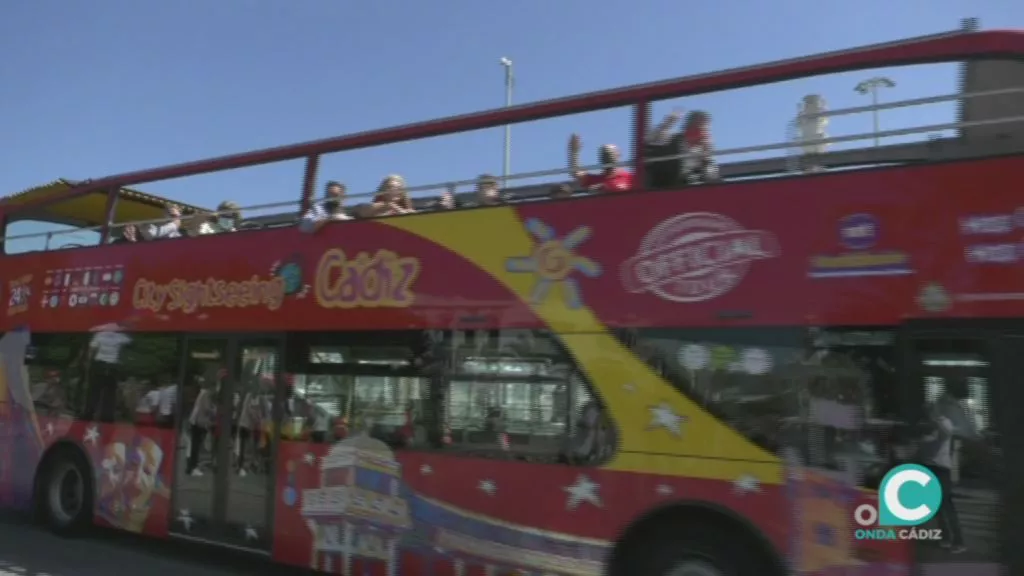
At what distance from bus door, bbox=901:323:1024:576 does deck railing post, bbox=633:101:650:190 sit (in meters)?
2.01

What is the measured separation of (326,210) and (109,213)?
3.58 metres

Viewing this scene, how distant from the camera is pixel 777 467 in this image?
14.7 feet

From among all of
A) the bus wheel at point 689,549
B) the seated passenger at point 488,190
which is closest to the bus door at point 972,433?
the bus wheel at point 689,549

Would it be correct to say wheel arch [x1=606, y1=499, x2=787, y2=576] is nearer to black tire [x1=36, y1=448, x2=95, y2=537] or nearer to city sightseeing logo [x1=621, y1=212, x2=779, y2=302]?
city sightseeing logo [x1=621, y1=212, x2=779, y2=302]

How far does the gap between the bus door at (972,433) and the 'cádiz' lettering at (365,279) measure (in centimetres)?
367

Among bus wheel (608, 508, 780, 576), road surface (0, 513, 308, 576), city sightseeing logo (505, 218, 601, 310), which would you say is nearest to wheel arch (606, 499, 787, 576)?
bus wheel (608, 508, 780, 576)

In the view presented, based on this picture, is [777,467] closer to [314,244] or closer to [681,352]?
[681,352]

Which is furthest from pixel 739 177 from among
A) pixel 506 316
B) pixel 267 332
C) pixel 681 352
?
pixel 267 332

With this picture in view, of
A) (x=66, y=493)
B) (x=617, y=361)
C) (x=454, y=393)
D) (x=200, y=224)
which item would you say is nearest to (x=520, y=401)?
(x=454, y=393)

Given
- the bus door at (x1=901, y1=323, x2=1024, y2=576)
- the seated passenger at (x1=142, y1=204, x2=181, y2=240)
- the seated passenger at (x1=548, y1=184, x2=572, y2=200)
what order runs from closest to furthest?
the bus door at (x1=901, y1=323, x2=1024, y2=576), the seated passenger at (x1=548, y1=184, x2=572, y2=200), the seated passenger at (x1=142, y1=204, x2=181, y2=240)

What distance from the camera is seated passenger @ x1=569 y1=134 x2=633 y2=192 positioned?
545 centimetres

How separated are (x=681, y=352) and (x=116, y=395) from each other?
6498mm

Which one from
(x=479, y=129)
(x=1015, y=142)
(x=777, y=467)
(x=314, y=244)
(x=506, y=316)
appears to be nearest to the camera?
(x=1015, y=142)

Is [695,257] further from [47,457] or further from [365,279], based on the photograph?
[47,457]
